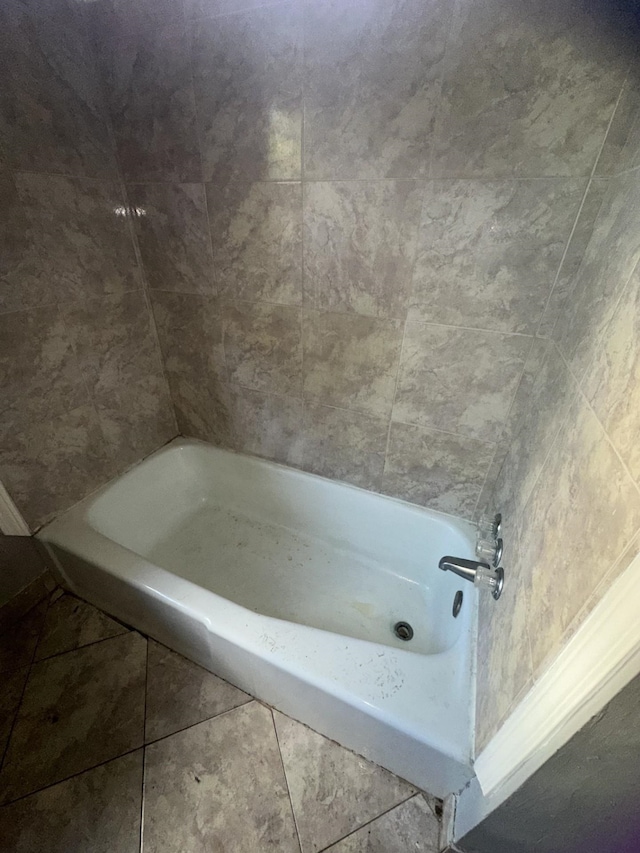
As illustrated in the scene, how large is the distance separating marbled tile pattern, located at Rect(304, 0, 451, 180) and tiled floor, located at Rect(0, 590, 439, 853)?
152 cm

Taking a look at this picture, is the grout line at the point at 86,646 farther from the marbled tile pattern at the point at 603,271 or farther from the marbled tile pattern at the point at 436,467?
the marbled tile pattern at the point at 603,271

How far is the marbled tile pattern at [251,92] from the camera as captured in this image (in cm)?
80

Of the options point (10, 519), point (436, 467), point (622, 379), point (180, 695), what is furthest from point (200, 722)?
point (622, 379)

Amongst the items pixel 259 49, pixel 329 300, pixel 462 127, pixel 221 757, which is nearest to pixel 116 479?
pixel 221 757

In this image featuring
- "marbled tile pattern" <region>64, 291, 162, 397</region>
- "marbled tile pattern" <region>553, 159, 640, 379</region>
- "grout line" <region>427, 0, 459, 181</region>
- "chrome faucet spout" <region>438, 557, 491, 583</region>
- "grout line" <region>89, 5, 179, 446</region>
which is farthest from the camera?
"marbled tile pattern" <region>64, 291, 162, 397</region>

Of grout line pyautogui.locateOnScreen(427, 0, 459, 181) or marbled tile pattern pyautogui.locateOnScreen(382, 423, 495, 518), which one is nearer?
grout line pyautogui.locateOnScreen(427, 0, 459, 181)

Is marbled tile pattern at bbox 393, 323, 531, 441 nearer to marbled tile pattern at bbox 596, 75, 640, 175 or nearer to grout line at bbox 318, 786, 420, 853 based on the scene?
marbled tile pattern at bbox 596, 75, 640, 175

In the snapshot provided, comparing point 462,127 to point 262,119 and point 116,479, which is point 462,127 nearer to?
point 262,119

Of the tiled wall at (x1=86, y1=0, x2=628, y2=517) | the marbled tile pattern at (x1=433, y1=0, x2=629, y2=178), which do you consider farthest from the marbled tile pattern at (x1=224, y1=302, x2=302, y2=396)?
the marbled tile pattern at (x1=433, y1=0, x2=629, y2=178)

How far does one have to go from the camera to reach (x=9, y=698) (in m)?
0.97

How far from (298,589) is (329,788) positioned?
20.8 inches

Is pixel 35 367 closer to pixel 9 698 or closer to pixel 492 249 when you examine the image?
pixel 9 698

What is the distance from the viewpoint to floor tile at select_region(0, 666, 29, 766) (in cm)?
91

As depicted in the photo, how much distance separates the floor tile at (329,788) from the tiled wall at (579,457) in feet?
1.28
